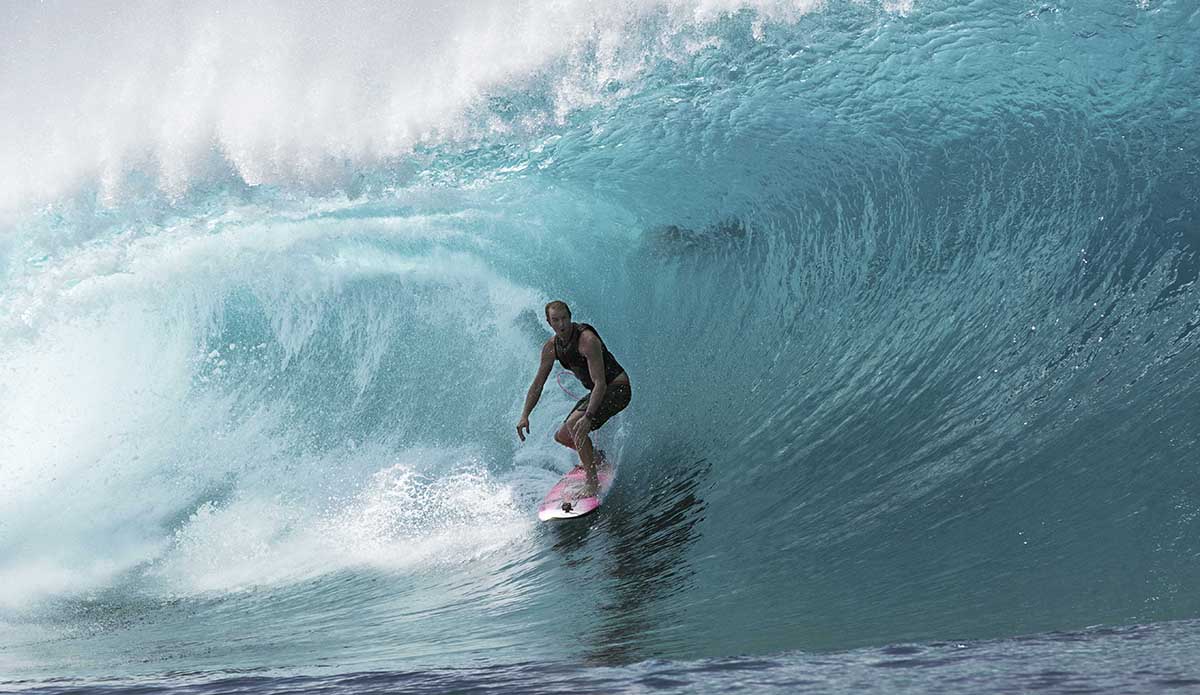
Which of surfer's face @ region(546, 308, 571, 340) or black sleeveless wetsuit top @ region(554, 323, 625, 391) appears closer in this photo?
surfer's face @ region(546, 308, 571, 340)

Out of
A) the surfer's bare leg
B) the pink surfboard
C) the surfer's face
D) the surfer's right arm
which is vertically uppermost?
the surfer's face

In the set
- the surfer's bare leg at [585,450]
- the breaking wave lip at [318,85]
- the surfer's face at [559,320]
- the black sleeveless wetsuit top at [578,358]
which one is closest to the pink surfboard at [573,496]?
the surfer's bare leg at [585,450]

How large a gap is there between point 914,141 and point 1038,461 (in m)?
5.55

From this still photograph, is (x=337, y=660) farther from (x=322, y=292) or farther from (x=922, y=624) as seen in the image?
(x=322, y=292)

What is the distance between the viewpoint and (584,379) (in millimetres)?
7395

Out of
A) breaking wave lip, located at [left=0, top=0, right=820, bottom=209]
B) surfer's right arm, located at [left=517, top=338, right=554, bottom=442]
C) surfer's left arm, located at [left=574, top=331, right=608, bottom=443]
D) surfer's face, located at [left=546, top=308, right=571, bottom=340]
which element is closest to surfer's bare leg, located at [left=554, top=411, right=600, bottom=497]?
surfer's left arm, located at [left=574, top=331, right=608, bottom=443]

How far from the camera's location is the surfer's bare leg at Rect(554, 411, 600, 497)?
288 inches

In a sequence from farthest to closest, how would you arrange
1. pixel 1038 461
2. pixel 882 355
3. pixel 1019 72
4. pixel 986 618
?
pixel 1019 72 → pixel 882 355 → pixel 1038 461 → pixel 986 618

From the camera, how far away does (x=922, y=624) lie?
4.52 m

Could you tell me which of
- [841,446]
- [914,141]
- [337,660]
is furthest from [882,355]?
[337,660]

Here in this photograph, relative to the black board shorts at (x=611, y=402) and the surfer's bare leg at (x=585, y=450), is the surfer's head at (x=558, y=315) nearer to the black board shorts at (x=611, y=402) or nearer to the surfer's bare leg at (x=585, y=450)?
the black board shorts at (x=611, y=402)

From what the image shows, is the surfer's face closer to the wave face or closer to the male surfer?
the male surfer

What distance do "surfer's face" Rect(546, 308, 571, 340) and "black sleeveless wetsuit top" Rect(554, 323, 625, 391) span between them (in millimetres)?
86

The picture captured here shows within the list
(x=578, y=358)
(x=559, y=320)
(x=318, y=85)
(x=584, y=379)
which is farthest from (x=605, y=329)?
(x=318, y=85)
